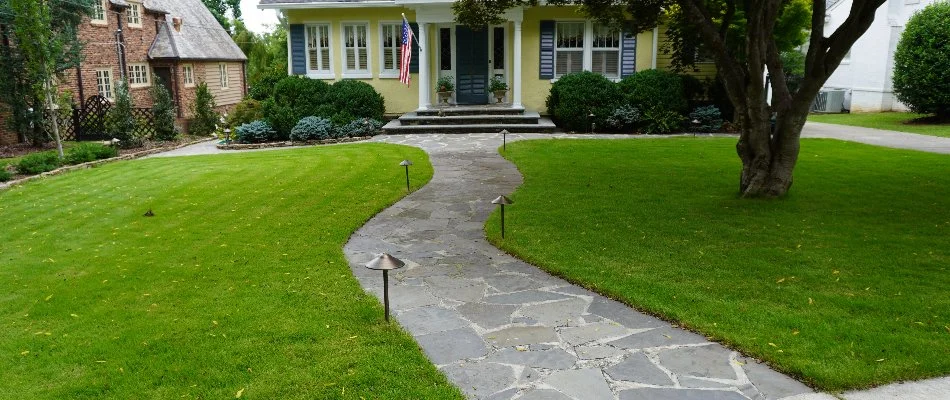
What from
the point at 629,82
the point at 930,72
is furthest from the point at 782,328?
the point at 930,72

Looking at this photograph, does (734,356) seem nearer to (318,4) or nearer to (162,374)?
(162,374)

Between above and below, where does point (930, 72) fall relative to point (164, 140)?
above

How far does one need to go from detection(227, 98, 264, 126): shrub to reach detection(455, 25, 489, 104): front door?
20.5 feet

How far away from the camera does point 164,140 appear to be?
753 inches

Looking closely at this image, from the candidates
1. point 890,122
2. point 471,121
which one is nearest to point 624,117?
point 471,121

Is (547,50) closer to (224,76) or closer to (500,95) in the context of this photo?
(500,95)

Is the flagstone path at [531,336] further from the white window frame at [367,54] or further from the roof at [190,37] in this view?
the roof at [190,37]

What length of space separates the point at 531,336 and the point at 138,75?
78.5ft

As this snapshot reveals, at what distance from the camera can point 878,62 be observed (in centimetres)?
2527

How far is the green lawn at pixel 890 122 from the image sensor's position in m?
18.7

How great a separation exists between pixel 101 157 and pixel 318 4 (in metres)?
7.60

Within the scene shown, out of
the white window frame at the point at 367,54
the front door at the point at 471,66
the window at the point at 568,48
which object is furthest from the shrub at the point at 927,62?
the white window frame at the point at 367,54

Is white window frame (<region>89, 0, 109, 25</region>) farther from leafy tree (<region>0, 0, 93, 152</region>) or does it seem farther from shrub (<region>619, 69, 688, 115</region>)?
shrub (<region>619, 69, 688, 115</region>)

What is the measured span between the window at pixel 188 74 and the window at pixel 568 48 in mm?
14904
